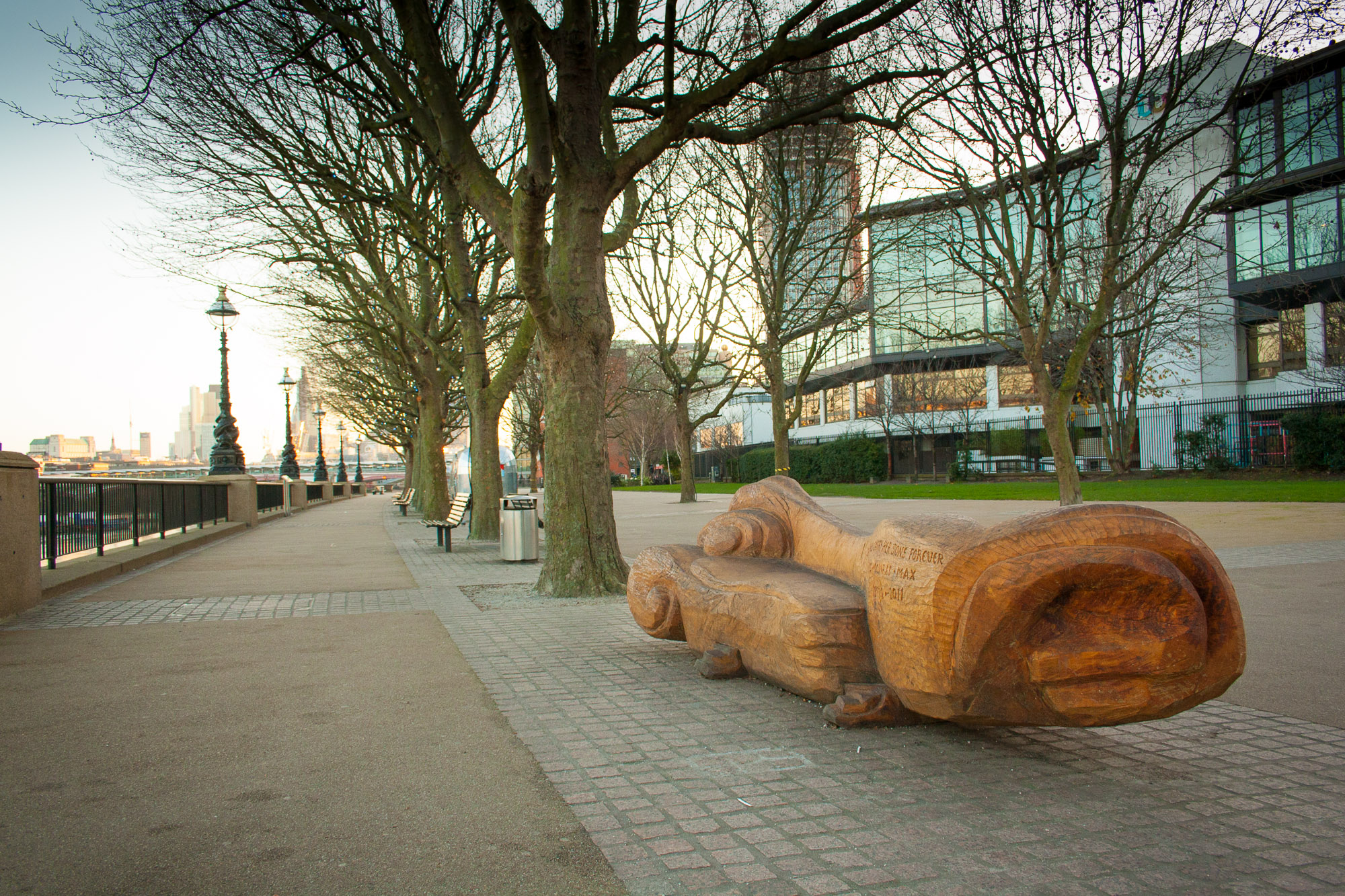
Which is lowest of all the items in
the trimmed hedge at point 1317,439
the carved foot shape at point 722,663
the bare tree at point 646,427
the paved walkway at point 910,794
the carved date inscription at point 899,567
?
the paved walkway at point 910,794

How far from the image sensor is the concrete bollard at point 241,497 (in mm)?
21266

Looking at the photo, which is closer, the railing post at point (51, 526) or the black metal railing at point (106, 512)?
the railing post at point (51, 526)

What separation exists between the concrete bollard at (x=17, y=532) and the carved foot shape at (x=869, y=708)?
7225 mm

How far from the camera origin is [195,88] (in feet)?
43.9

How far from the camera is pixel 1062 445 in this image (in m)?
12.3

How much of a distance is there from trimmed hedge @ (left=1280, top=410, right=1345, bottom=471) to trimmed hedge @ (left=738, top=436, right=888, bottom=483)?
737 inches

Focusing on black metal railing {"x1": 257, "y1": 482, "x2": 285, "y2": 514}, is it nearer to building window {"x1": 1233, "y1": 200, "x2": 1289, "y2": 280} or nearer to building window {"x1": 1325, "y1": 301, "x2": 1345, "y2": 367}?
building window {"x1": 1325, "y1": 301, "x2": 1345, "y2": 367}

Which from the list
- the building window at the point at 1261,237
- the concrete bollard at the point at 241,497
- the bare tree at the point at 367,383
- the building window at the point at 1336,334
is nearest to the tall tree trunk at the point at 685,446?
the bare tree at the point at 367,383

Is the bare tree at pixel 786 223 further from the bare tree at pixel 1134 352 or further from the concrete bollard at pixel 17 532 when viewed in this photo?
the concrete bollard at pixel 17 532

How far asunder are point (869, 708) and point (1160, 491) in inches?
762

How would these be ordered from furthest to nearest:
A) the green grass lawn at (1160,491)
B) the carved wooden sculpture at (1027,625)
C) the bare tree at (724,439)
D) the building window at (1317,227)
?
the bare tree at (724,439) → the building window at (1317,227) → the green grass lawn at (1160,491) → the carved wooden sculpture at (1027,625)

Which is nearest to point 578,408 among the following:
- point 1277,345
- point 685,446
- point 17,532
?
point 17,532

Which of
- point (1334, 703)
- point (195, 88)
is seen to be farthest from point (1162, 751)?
point (195, 88)

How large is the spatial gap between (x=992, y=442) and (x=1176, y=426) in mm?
13710
